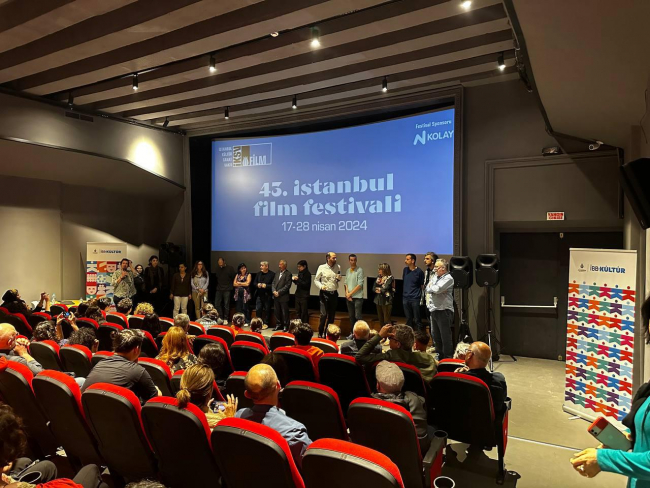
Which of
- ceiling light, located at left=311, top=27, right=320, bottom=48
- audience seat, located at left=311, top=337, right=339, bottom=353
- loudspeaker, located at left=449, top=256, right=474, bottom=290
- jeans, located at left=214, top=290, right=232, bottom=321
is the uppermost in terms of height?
ceiling light, located at left=311, top=27, right=320, bottom=48

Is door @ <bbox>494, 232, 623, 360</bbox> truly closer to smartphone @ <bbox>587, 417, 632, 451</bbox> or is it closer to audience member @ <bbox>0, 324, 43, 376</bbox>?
smartphone @ <bbox>587, 417, 632, 451</bbox>

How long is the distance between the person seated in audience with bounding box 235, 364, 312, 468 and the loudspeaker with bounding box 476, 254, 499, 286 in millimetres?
4299

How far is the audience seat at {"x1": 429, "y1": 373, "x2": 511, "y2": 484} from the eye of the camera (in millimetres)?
2721

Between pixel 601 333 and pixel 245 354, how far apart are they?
3227 millimetres

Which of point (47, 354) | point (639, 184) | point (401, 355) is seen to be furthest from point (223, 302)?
point (639, 184)

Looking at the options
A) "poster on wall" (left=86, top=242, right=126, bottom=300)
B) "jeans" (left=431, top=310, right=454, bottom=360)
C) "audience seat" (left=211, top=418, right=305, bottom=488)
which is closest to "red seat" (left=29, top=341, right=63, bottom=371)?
"audience seat" (left=211, top=418, right=305, bottom=488)

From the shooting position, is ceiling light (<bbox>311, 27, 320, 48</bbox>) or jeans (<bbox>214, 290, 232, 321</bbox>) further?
jeans (<bbox>214, 290, 232, 321</bbox>)

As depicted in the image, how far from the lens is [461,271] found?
19.1 feet

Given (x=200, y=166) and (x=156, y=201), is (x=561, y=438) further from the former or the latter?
(x=156, y=201)

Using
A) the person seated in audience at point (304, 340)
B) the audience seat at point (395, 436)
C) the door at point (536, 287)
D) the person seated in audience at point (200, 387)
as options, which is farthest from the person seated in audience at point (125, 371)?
the door at point (536, 287)

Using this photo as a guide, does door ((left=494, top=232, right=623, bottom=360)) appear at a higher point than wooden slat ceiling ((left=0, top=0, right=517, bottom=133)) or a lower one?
lower

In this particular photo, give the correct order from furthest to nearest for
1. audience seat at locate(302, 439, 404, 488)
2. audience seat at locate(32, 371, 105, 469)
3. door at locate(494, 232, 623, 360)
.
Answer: door at locate(494, 232, 623, 360) < audience seat at locate(32, 371, 105, 469) < audience seat at locate(302, 439, 404, 488)

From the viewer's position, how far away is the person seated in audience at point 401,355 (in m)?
3.11

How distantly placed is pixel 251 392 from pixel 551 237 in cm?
538
